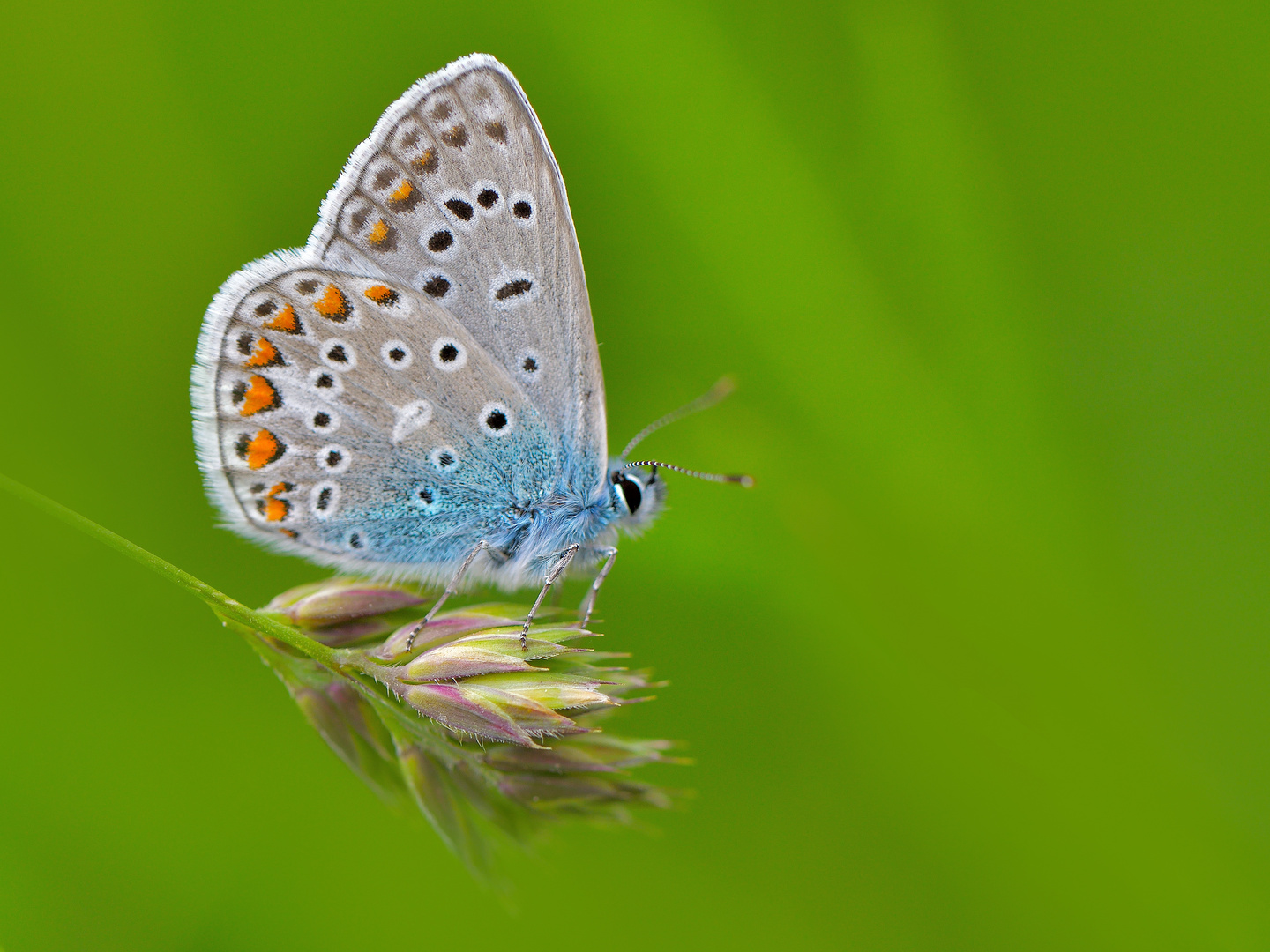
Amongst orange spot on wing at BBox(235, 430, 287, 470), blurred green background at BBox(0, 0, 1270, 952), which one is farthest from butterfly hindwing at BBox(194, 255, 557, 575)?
blurred green background at BBox(0, 0, 1270, 952)

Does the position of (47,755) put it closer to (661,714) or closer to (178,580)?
(178,580)

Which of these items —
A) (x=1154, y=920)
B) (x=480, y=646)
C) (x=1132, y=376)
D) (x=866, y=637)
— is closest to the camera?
(x=480, y=646)

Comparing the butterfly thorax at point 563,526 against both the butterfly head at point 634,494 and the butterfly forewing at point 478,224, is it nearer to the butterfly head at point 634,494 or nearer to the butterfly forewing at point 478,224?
the butterfly head at point 634,494

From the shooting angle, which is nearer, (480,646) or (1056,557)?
(480,646)

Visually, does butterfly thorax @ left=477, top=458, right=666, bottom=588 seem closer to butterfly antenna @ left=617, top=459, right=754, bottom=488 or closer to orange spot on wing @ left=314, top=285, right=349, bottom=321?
butterfly antenna @ left=617, top=459, right=754, bottom=488

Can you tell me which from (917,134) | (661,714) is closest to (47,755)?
(661,714)

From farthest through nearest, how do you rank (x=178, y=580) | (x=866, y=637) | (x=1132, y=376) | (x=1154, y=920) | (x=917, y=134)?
(x=1132, y=376) < (x=917, y=134) < (x=866, y=637) < (x=1154, y=920) < (x=178, y=580)

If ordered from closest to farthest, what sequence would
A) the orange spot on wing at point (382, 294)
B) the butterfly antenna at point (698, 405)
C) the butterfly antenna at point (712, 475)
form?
the orange spot on wing at point (382, 294) → the butterfly antenna at point (712, 475) → the butterfly antenna at point (698, 405)

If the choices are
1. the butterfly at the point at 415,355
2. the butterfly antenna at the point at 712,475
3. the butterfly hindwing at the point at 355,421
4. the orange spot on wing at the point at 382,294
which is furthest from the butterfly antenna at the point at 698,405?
the orange spot on wing at the point at 382,294
